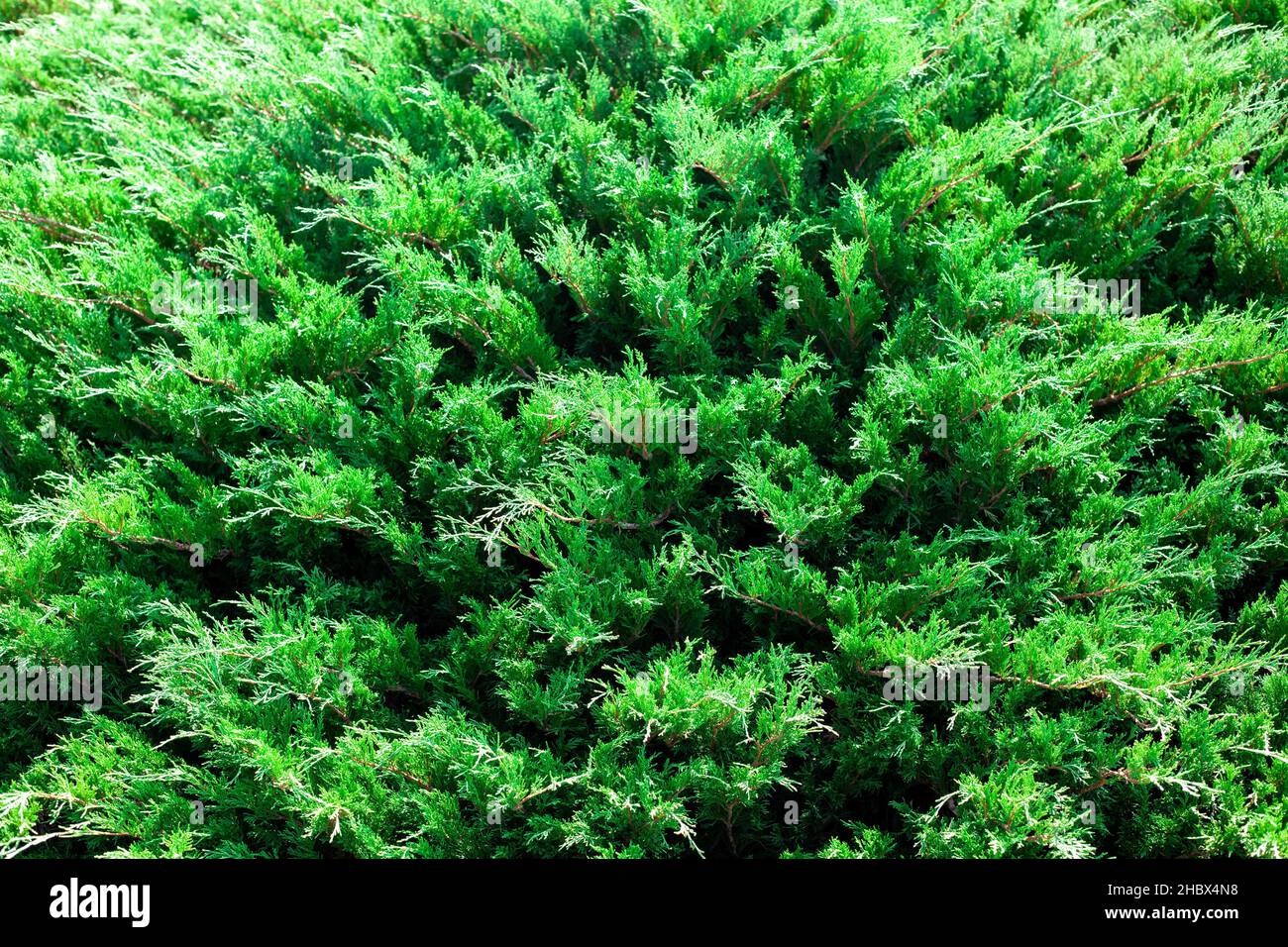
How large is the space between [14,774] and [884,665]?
3.24 metres

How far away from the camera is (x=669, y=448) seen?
11.6 ft

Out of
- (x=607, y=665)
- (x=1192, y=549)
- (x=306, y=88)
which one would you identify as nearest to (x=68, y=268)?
(x=306, y=88)

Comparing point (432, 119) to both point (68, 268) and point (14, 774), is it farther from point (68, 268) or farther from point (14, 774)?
point (14, 774)

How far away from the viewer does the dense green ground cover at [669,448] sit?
10.2 feet

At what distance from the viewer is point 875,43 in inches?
169

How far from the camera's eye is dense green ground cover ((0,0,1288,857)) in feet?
10.2

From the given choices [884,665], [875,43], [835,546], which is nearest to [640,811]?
[884,665]

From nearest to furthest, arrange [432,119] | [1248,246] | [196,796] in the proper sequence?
[196,796] → [1248,246] → [432,119]

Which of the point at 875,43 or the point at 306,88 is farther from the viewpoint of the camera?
the point at 306,88
